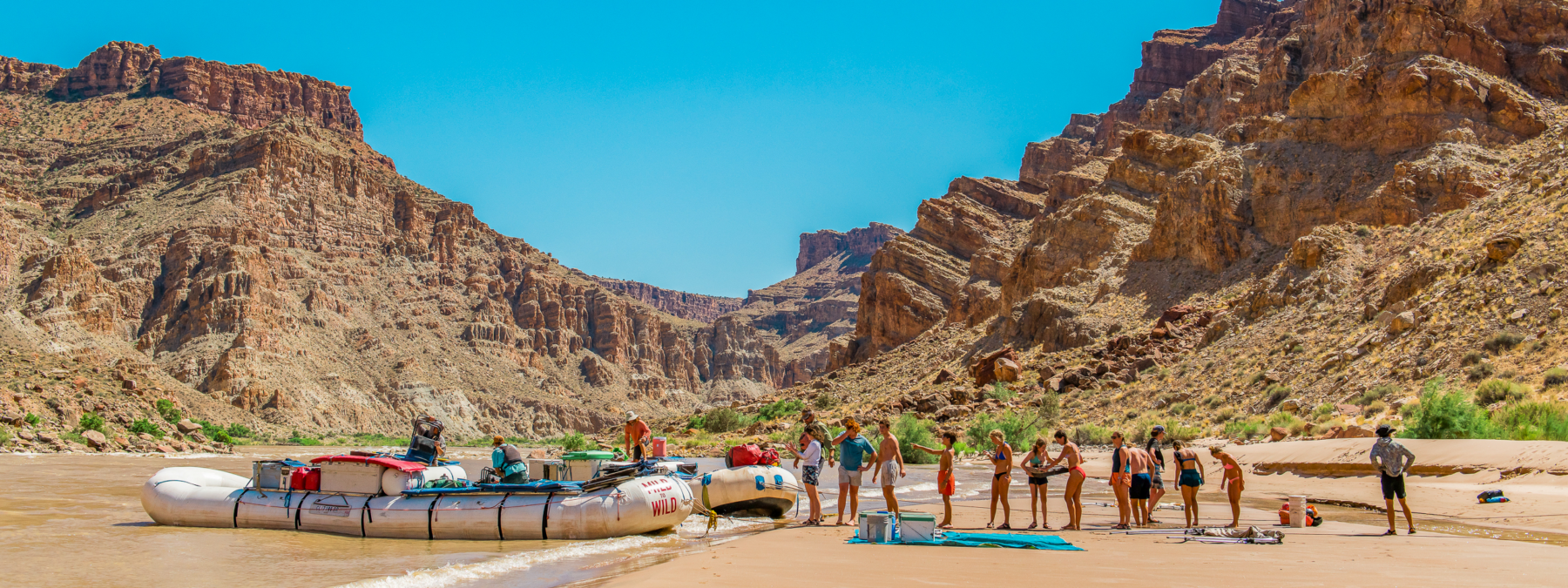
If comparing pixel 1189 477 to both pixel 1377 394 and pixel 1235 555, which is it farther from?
pixel 1377 394

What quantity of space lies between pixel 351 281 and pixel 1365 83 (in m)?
102

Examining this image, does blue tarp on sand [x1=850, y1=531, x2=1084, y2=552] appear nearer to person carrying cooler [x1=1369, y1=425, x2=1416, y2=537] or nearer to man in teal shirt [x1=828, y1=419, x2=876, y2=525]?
man in teal shirt [x1=828, y1=419, x2=876, y2=525]

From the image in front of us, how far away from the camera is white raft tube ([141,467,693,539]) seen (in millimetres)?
14219

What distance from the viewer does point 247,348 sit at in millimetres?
88188

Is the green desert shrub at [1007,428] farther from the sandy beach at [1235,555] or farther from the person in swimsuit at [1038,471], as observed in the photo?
the person in swimsuit at [1038,471]

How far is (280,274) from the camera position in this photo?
342ft

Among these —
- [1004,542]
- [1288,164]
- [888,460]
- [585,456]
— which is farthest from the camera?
[1288,164]

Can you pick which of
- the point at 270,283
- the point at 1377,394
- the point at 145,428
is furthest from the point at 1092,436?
the point at 270,283

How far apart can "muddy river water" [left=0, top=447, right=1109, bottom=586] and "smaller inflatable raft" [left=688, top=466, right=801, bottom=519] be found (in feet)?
1.05

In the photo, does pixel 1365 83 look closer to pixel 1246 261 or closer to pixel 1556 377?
pixel 1246 261

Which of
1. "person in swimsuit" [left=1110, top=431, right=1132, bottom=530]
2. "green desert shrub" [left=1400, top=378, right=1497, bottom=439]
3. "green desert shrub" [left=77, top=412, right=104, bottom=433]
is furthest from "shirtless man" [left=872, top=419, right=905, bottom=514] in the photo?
"green desert shrub" [left=77, top=412, right=104, bottom=433]

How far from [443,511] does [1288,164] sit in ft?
144

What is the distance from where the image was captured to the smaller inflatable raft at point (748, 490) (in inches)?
648

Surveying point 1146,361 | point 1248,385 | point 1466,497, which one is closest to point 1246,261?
point 1146,361
